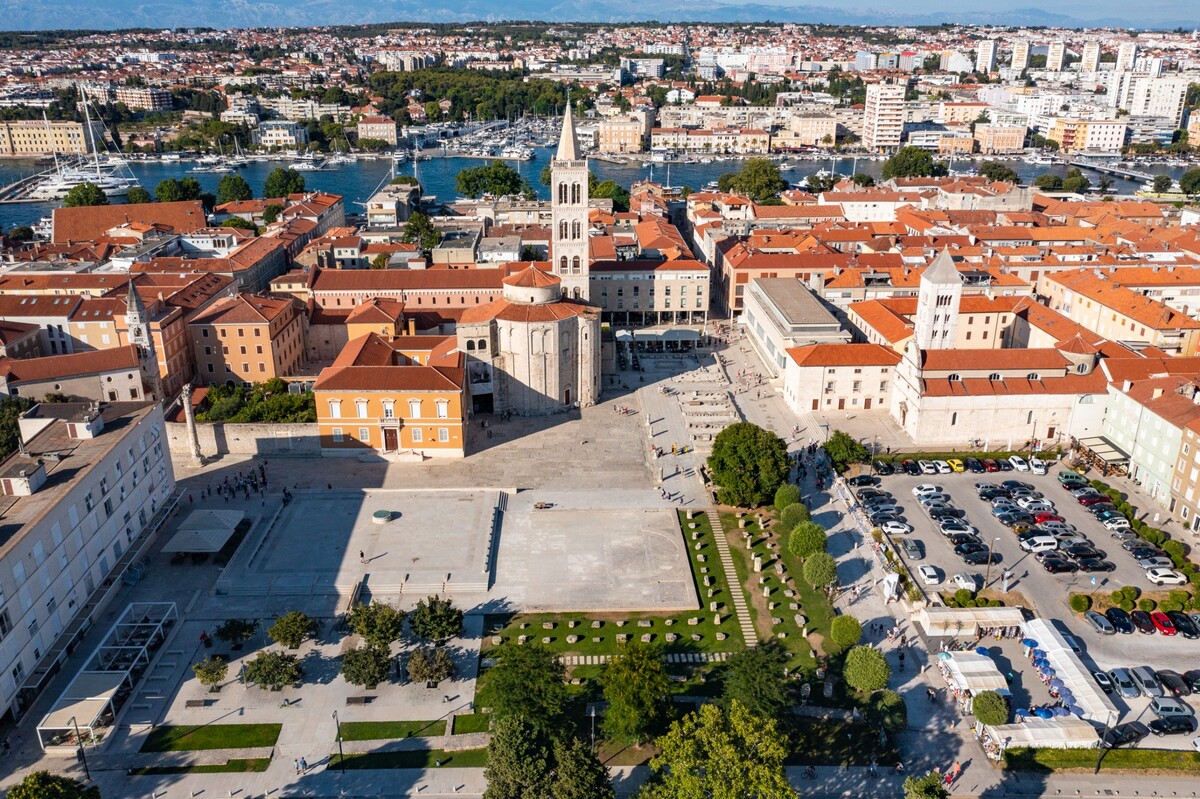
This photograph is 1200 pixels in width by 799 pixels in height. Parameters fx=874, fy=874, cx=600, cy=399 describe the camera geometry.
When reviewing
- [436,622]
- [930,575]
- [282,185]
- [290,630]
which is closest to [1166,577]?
[930,575]

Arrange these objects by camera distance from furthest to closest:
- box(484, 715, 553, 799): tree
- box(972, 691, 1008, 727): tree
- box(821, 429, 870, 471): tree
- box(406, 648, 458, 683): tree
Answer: box(821, 429, 870, 471): tree, box(406, 648, 458, 683): tree, box(972, 691, 1008, 727): tree, box(484, 715, 553, 799): tree

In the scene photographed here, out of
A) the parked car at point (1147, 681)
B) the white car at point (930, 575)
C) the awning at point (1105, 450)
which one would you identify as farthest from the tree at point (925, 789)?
the awning at point (1105, 450)

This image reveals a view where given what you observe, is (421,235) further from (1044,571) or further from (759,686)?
(759,686)

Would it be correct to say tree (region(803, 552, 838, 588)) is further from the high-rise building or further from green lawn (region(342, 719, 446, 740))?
the high-rise building

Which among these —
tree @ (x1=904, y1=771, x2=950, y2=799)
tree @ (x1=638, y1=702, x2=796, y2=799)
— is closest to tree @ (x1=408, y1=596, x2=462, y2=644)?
tree @ (x1=638, y1=702, x2=796, y2=799)

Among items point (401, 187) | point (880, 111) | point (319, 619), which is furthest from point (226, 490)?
point (880, 111)
